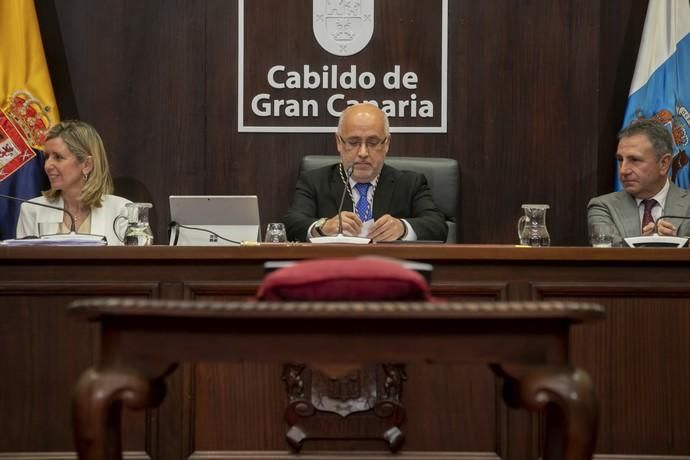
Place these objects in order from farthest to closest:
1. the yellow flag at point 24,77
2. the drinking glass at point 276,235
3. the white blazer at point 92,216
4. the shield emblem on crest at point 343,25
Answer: the shield emblem on crest at point 343,25, the yellow flag at point 24,77, the white blazer at point 92,216, the drinking glass at point 276,235

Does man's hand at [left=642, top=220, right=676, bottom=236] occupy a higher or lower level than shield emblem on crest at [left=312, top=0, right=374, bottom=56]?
lower

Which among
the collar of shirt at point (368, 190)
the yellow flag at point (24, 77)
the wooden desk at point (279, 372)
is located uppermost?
the yellow flag at point (24, 77)

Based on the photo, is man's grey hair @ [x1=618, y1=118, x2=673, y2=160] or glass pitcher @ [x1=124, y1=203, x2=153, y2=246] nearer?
glass pitcher @ [x1=124, y1=203, x2=153, y2=246]

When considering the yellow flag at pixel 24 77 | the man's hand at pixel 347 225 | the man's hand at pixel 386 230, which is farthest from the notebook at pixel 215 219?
the yellow flag at pixel 24 77

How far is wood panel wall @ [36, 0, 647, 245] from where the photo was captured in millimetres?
4613

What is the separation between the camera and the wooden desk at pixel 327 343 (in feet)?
4.54

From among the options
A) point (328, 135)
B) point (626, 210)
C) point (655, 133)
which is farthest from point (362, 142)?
point (655, 133)

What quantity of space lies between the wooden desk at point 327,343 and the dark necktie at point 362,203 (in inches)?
106

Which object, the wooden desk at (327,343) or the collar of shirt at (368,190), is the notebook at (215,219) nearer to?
the collar of shirt at (368,190)

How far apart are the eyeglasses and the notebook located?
90 centimetres

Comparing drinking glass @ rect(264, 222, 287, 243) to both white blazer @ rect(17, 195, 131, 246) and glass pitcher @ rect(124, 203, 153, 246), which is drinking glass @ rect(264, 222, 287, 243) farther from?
white blazer @ rect(17, 195, 131, 246)

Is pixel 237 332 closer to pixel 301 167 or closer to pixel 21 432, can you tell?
pixel 21 432

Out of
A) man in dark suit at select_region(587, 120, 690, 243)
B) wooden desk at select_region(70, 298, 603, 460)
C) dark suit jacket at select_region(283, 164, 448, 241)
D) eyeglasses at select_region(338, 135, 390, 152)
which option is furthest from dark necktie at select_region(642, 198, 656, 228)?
wooden desk at select_region(70, 298, 603, 460)

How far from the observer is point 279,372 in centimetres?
261
